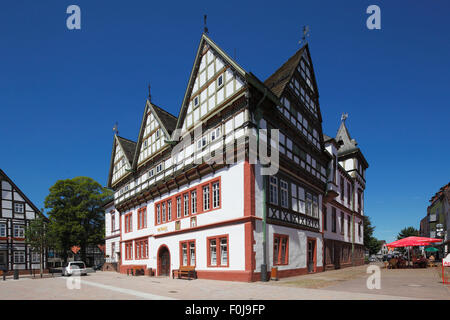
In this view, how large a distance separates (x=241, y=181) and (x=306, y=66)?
491 inches

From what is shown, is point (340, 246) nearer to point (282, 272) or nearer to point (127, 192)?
point (282, 272)

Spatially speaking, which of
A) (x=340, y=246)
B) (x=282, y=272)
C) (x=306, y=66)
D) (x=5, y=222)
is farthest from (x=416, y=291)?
(x=5, y=222)

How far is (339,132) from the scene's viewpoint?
4628cm

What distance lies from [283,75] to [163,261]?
16.8 metres

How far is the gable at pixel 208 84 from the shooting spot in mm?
21609

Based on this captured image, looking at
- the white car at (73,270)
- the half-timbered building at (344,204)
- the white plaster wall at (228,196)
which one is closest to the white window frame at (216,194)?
the white plaster wall at (228,196)

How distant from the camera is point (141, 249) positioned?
109 ft

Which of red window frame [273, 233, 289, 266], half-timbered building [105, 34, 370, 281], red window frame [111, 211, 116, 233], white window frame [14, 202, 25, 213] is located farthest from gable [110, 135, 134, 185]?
red window frame [273, 233, 289, 266]

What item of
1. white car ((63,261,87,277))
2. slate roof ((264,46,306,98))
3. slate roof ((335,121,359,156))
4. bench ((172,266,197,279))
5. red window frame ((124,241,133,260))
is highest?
slate roof ((264,46,306,98))

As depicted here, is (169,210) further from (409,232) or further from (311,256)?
(409,232)

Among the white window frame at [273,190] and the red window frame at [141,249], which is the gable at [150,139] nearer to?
the red window frame at [141,249]

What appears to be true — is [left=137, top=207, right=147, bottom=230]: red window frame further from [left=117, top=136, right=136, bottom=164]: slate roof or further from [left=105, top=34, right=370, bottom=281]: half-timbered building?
[left=117, top=136, right=136, bottom=164]: slate roof

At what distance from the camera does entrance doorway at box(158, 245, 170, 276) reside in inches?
1113

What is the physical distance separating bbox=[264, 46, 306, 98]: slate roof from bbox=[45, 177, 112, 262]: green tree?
36.3 metres
